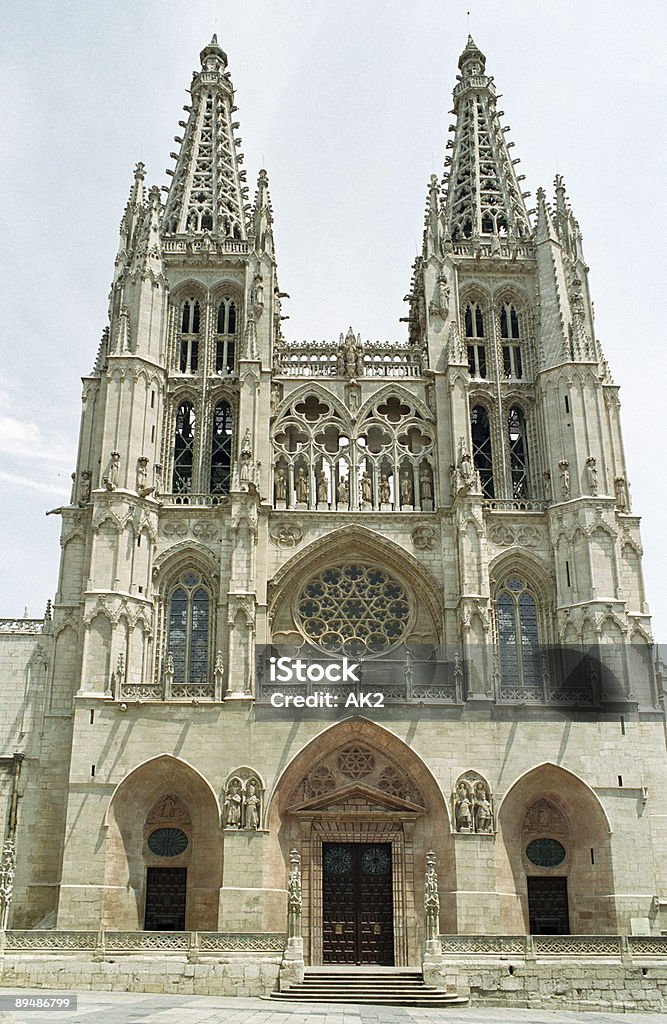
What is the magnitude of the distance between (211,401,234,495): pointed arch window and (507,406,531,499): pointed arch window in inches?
395

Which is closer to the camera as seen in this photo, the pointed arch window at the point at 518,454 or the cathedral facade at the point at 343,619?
Result: the cathedral facade at the point at 343,619

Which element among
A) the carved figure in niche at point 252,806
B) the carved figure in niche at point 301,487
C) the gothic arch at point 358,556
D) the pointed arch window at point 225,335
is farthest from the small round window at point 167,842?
the pointed arch window at point 225,335

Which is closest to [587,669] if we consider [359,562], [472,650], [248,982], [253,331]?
[472,650]

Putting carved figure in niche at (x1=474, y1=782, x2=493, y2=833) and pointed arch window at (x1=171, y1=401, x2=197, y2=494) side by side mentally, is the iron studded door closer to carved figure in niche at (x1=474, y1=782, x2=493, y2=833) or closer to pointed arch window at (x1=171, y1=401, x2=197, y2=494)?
carved figure in niche at (x1=474, y1=782, x2=493, y2=833)

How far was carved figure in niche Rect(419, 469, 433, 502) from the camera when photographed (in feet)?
115

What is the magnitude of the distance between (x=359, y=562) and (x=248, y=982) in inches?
567

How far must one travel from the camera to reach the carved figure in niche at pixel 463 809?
2783 centimetres

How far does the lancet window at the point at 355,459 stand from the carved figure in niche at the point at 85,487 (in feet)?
20.8

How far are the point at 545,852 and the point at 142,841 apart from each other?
38.2ft

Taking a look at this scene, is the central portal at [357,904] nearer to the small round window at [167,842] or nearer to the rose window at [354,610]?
the small round window at [167,842]

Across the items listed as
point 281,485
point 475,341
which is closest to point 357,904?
point 281,485

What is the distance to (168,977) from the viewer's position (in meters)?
23.6

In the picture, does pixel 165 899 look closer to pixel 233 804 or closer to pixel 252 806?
pixel 233 804

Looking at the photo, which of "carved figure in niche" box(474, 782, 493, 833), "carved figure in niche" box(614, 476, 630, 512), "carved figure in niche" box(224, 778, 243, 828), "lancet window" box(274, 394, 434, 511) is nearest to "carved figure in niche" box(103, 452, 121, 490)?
"lancet window" box(274, 394, 434, 511)
